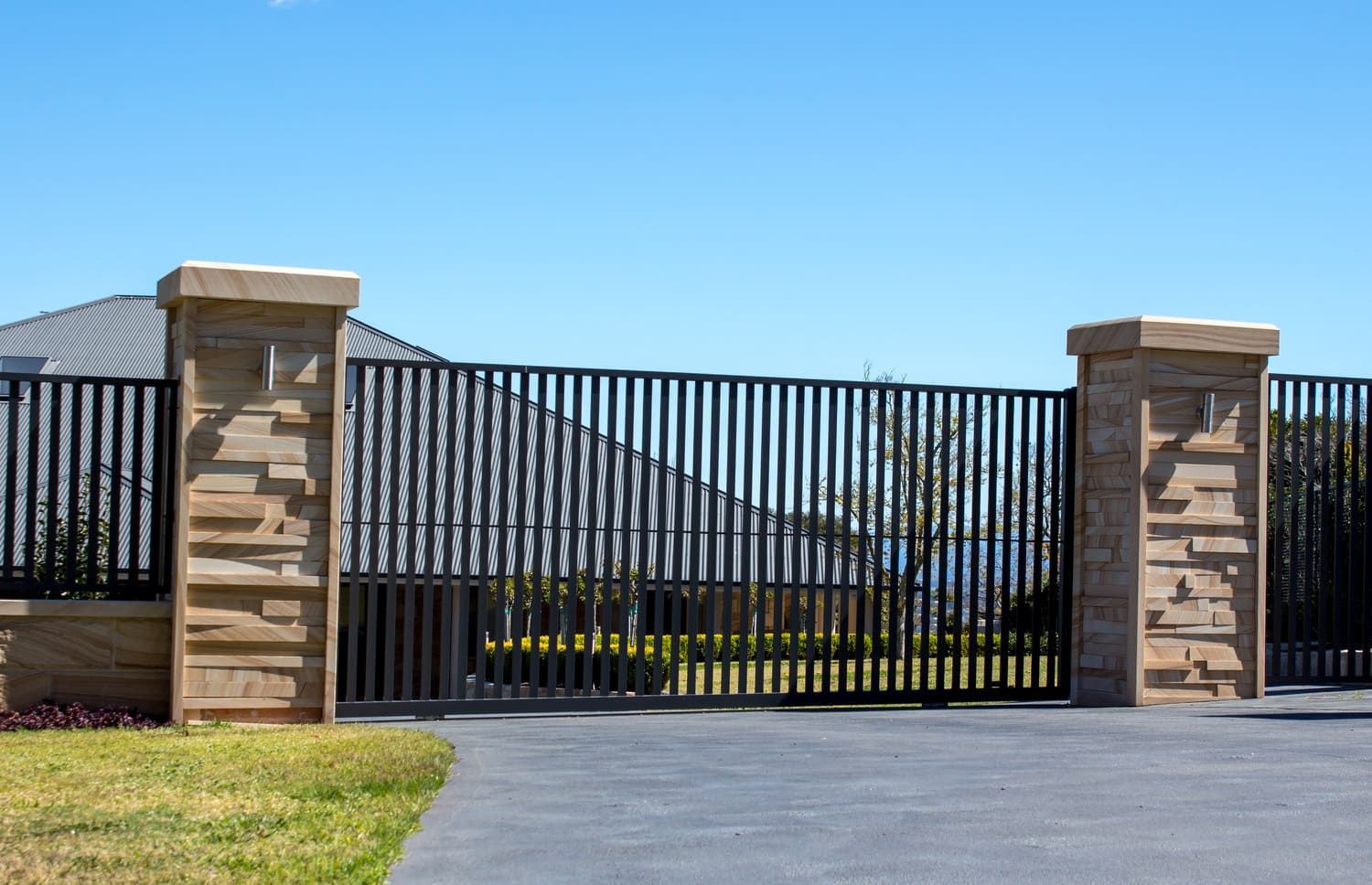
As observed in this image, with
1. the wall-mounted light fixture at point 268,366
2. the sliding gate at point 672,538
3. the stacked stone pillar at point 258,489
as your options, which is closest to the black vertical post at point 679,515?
the sliding gate at point 672,538

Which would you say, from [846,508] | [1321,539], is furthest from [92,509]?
[1321,539]

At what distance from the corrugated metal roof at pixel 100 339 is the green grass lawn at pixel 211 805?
1934 centimetres

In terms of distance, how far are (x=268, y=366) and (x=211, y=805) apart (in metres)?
3.99

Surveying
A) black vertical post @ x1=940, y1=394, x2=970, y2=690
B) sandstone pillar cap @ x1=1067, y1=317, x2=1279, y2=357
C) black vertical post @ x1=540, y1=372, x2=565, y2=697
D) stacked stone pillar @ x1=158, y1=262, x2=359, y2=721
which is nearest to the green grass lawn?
stacked stone pillar @ x1=158, y1=262, x2=359, y2=721

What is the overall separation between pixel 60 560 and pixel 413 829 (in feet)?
16.9

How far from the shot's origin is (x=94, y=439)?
9195 millimetres

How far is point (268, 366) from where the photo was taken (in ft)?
29.5

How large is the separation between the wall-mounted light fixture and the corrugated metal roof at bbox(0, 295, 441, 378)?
17392 millimetres

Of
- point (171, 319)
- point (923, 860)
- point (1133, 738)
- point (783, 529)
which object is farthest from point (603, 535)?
point (923, 860)

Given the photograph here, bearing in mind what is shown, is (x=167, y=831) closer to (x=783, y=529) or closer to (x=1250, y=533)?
(x=783, y=529)

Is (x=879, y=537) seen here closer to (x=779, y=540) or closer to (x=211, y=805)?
(x=779, y=540)

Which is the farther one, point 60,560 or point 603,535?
point 603,535

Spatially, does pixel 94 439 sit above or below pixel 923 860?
above

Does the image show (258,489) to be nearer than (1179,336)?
Yes
